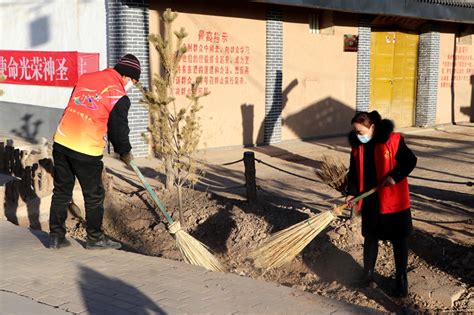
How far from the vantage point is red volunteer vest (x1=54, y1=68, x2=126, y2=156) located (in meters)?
5.45

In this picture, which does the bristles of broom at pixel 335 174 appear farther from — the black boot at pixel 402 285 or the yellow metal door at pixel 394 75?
the yellow metal door at pixel 394 75

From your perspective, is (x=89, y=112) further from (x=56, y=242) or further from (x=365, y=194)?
(x=365, y=194)

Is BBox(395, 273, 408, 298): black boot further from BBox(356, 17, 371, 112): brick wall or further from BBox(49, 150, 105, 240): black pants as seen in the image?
BBox(356, 17, 371, 112): brick wall

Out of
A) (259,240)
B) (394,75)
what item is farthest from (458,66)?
(259,240)

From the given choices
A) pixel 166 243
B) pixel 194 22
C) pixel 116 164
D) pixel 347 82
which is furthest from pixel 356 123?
pixel 347 82

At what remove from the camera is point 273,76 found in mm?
14172

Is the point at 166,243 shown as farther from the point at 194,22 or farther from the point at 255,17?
the point at 255,17

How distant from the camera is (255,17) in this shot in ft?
44.9

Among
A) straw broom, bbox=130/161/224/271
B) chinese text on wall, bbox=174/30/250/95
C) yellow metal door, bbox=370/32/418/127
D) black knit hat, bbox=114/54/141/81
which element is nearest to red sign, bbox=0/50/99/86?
chinese text on wall, bbox=174/30/250/95

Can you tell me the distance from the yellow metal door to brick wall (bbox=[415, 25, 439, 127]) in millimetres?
167

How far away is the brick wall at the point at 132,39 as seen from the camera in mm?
11352

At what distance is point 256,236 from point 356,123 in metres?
2.34

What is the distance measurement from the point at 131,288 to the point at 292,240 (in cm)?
155

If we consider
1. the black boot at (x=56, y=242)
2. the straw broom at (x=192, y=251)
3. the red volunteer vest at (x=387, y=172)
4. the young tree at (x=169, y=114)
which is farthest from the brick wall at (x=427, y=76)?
the black boot at (x=56, y=242)
